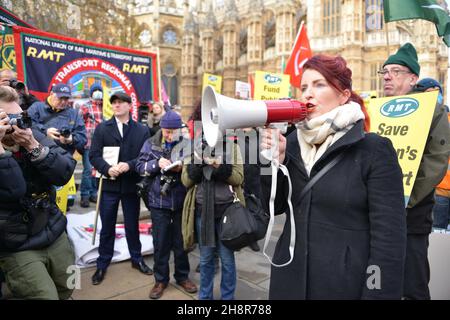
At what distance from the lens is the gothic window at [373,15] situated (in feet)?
87.6

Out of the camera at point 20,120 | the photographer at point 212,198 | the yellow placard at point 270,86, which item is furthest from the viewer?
the yellow placard at point 270,86

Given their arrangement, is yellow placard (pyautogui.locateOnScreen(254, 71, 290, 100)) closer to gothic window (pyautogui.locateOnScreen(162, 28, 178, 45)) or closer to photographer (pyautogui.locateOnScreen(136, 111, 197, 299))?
photographer (pyautogui.locateOnScreen(136, 111, 197, 299))

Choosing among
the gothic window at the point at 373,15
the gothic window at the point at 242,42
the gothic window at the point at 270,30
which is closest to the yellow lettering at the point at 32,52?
the gothic window at the point at 373,15

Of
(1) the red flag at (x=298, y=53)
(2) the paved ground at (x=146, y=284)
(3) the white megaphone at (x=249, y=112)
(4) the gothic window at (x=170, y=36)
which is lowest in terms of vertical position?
(2) the paved ground at (x=146, y=284)

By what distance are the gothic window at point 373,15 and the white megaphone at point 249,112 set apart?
3013 cm

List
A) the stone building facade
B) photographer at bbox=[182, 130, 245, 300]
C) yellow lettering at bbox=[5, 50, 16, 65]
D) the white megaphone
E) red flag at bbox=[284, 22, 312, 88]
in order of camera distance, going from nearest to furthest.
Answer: the white megaphone, photographer at bbox=[182, 130, 245, 300], yellow lettering at bbox=[5, 50, 16, 65], red flag at bbox=[284, 22, 312, 88], the stone building facade

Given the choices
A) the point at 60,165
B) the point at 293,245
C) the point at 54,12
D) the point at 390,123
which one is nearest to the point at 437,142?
the point at 390,123

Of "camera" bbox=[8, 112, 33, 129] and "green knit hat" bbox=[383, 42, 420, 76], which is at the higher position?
"green knit hat" bbox=[383, 42, 420, 76]

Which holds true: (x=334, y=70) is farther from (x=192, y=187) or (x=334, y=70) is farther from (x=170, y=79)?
(x=170, y=79)

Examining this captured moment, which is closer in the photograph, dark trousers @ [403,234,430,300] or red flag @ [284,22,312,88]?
dark trousers @ [403,234,430,300]

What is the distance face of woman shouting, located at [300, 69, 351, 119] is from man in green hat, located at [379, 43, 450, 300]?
4.55 ft

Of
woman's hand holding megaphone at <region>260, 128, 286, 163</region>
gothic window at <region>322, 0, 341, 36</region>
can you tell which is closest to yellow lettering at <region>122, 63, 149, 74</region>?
woman's hand holding megaphone at <region>260, 128, 286, 163</region>

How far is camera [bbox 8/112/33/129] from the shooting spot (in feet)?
6.47

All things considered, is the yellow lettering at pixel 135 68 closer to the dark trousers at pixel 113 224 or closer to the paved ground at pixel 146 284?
the dark trousers at pixel 113 224
